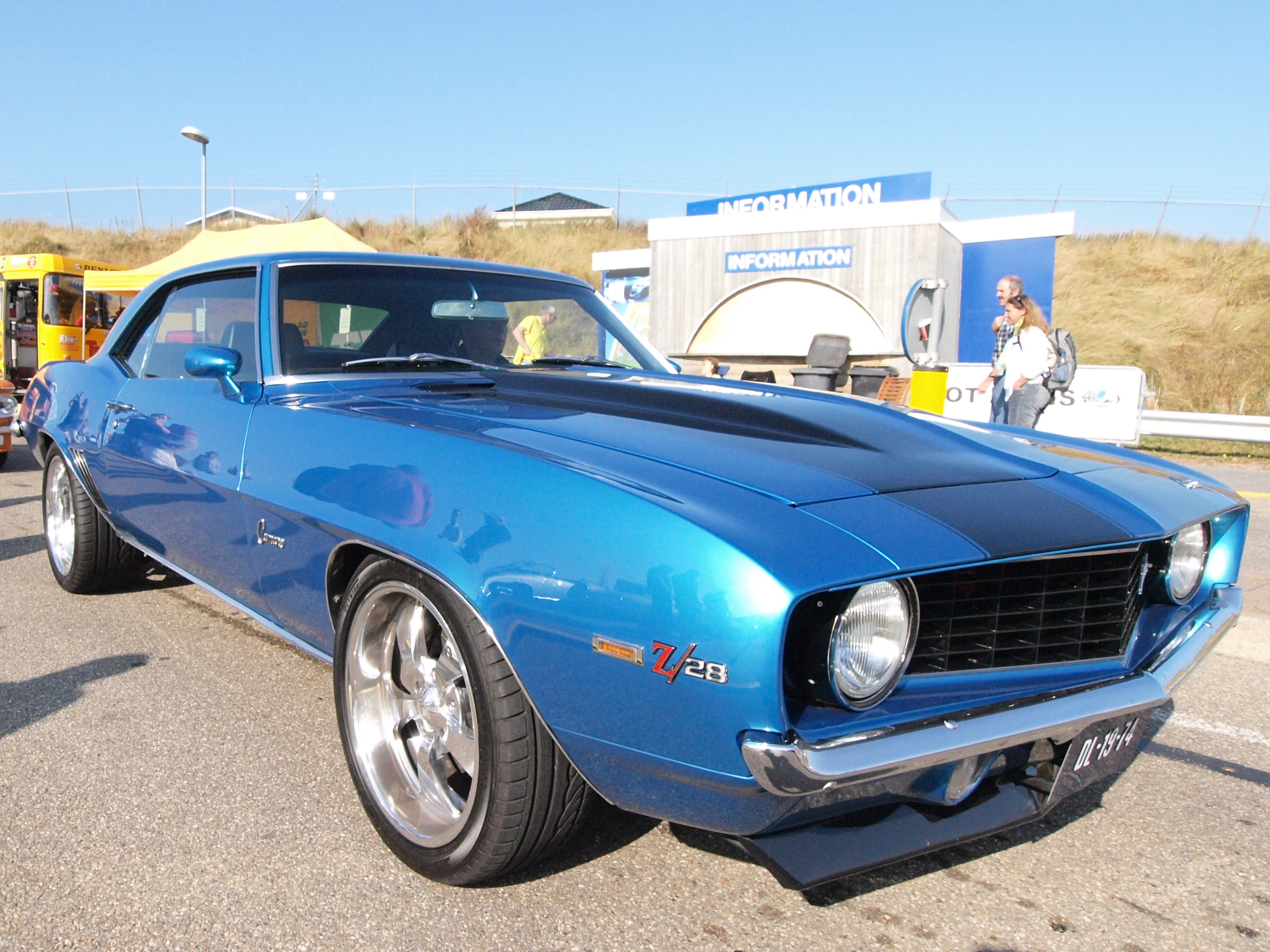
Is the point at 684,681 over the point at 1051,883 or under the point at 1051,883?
over

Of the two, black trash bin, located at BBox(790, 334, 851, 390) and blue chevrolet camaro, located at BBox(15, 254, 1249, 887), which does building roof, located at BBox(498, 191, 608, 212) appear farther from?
blue chevrolet camaro, located at BBox(15, 254, 1249, 887)

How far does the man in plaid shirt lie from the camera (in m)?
7.32

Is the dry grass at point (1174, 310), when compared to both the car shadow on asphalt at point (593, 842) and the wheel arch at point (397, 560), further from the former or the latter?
the wheel arch at point (397, 560)

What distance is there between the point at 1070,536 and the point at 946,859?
0.79 meters

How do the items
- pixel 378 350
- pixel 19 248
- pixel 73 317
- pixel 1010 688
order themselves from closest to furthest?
pixel 1010 688 < pixel 378 350 < pixel 73 317 < pixel 19 248

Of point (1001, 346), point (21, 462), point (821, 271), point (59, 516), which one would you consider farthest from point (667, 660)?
point (821, 271)

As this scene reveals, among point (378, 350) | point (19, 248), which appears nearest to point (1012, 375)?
point (378, 350)

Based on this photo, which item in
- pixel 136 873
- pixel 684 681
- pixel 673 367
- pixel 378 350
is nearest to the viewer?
pixel 684 681

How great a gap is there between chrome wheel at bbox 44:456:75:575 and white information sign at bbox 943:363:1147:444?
8.90 m

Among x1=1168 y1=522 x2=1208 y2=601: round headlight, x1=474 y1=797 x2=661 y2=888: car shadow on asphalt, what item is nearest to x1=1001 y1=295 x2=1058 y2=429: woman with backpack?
x1=1168 y1=522 x2=1208 y2=601: round headlight

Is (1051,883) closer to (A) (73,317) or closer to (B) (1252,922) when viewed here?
(B) (1252,922)

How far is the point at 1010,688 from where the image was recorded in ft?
5.76

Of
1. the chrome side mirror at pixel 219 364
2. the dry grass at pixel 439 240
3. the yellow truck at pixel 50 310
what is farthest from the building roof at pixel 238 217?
the chrome side mirror at pixel 219 364

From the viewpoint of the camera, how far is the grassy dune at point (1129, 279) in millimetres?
19500
